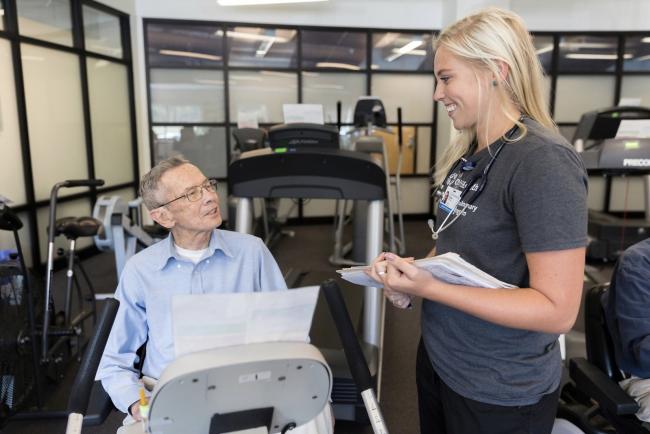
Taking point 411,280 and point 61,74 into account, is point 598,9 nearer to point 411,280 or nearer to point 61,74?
point 61,74

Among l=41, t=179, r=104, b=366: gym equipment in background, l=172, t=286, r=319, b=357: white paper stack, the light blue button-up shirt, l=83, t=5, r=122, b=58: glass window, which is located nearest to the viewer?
l=172, t=286, r=319, b=357: white paper stack

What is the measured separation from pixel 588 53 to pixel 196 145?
18.8ft

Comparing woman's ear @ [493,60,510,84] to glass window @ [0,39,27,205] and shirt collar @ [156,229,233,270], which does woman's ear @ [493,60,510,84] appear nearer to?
shirt collar @ [156,229,233,270]

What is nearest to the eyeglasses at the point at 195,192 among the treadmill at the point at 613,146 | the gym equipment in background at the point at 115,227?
the gym equipment in background at the point at 115,227

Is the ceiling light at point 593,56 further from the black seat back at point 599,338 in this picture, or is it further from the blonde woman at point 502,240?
the blonde woman at point 502,240

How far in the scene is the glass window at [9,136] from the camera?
3988 mm

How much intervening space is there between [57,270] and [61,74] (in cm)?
195

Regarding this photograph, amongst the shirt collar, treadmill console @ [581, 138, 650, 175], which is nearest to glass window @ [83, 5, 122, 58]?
the shirt collar

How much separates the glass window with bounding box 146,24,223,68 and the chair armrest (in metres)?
5.98

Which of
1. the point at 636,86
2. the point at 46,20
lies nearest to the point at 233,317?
the point at 46,20

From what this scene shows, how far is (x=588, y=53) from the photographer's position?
6906 mm

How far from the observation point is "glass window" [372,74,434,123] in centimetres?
702

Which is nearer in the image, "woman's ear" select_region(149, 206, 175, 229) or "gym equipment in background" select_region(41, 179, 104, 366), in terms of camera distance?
"woman's ear" select_region(149, 206, 175, 229)

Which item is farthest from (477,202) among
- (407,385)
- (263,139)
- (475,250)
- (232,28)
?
(232,28)
